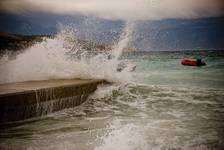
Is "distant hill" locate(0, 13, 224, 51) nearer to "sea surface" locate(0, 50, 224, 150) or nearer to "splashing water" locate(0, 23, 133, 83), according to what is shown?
"sea surface" locate(0, 50, 224, 150)

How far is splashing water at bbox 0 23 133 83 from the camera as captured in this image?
3.69 m

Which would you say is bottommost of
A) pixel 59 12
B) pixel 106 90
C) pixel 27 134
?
pixel 27 134

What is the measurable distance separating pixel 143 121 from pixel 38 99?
110 cm

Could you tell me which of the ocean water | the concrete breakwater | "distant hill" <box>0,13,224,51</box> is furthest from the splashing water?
the concrete breakwater

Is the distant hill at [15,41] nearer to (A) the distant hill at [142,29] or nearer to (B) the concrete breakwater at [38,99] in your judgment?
(A) the distant hill at [142,29]

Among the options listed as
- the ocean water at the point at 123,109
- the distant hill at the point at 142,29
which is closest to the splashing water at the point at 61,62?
the ocean water at the point at 123,109

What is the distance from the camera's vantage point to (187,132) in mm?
2369

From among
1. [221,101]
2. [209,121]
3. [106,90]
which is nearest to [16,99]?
[106,90]

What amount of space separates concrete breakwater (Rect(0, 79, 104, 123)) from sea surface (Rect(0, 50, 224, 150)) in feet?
0.27

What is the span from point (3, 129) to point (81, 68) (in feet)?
5.29

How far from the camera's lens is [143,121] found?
2604 mm

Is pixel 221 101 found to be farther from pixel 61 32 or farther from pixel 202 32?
pixel 61 32

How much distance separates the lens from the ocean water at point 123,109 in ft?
7.48

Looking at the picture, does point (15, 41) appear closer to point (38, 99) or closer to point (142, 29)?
point (38, 99)
